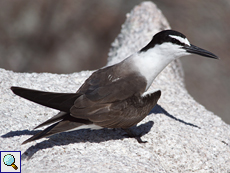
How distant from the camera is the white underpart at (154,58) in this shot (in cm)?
393

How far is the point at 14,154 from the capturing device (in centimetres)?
343

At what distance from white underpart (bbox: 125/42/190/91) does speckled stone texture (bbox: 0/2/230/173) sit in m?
0.69

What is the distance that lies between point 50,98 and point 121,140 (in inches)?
36.9

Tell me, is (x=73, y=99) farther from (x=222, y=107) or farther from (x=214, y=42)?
(x=214, y=42)

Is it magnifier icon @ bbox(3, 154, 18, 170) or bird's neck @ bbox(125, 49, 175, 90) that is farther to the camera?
bird's neck @ bbox(125, 49, 175, 90)

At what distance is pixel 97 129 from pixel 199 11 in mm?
6857

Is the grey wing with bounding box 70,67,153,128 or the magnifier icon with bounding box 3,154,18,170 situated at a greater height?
the grey wing with bounding box 70,67,153,128

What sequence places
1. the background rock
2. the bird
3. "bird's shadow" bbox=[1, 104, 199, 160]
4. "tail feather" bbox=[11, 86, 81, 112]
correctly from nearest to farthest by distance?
"tail feather" bbox=[11, 86, 81, 112] → the bird → "bird's shadow" bbox=[1, 104, 199, 160] → the background rock

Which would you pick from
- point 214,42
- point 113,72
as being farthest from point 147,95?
point 214,42

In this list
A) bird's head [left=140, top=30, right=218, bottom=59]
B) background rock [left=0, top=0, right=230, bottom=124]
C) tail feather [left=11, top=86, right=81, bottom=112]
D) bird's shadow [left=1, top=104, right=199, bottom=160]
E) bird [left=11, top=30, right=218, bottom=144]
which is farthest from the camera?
background rock [left=0, top=0, right=230, bottom=124]

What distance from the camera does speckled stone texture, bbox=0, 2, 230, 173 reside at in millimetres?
3357

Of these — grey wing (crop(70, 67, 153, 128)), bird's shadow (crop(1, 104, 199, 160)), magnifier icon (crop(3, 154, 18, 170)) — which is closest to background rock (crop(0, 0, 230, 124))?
bird's shadow (crop(1, 104, 199, 160))

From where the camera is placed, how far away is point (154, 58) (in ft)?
13.0

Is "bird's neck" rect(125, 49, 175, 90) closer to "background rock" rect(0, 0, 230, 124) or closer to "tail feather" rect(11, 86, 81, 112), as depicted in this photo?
"tail feather" rect(11, 86, 81, 112)
